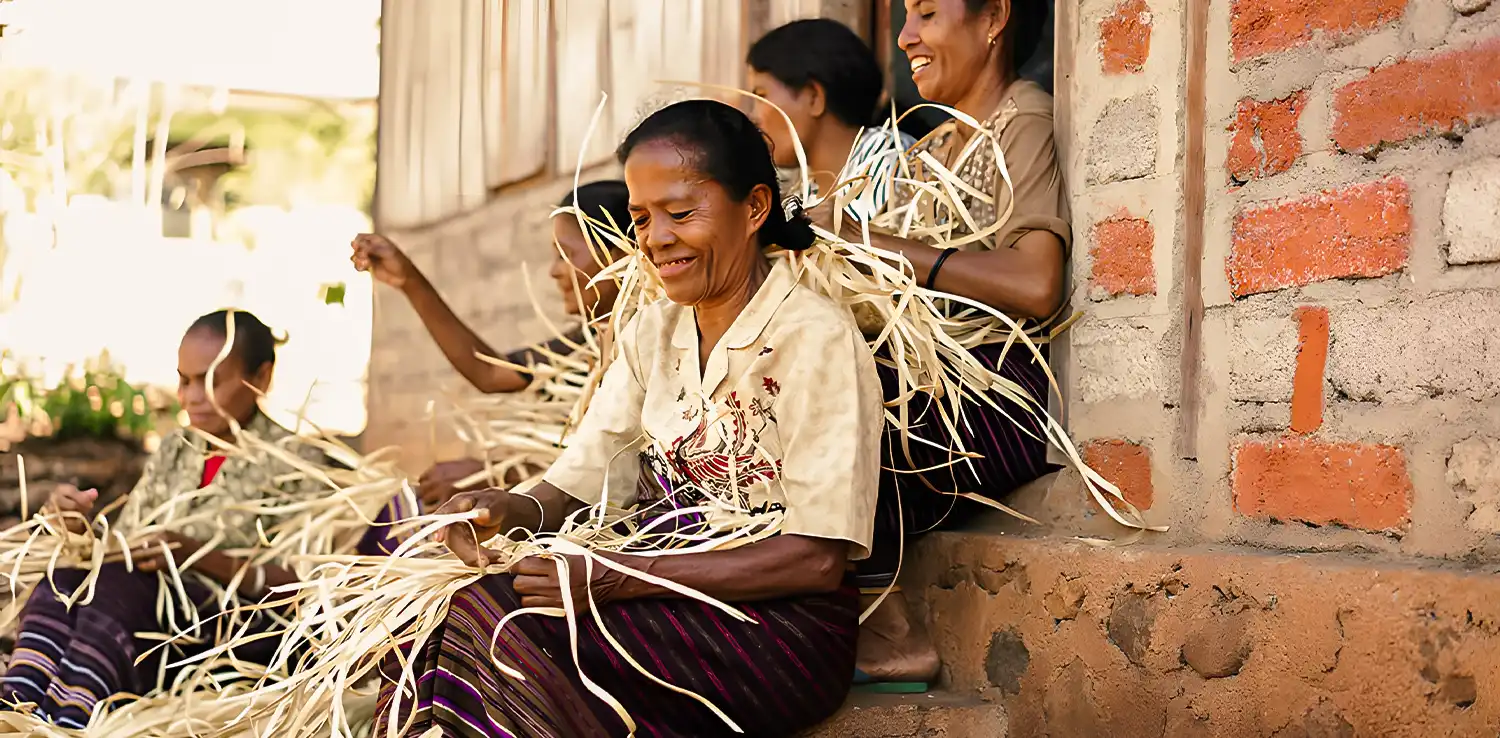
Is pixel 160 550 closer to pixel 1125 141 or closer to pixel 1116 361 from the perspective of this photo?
pixel 1116 361

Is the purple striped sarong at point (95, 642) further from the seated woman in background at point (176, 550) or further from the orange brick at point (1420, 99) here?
the orange brick at point (1420, 99)

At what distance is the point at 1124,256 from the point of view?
2.29 metres

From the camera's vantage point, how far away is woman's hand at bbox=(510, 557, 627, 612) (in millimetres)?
1999

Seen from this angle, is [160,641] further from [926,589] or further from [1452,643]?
[1452,643]

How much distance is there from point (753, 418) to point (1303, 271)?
784mm

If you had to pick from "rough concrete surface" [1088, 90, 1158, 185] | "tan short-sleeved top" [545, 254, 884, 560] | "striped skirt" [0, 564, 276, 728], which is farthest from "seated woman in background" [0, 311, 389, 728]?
"rough concrete surface" [1088, 90, 1158, 185]

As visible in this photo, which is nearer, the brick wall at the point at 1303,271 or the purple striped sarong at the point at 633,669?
the brick wall at the point at 1303,271

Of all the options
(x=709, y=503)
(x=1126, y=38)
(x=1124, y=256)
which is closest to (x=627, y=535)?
(x=709, y=503)

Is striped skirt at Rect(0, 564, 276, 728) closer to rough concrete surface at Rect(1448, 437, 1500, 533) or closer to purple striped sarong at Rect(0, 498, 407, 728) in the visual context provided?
purple striped sarong at Rect(0, 498, 407, 728)

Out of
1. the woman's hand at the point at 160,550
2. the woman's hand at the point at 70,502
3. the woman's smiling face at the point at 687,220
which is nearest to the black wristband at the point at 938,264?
the woman's smiling face at the point at 687,220

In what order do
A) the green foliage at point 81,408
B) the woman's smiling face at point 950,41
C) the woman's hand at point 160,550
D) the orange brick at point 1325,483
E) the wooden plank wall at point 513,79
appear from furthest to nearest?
the green foliage at point 81,408, the wooden plank wall at point 513,79, the woman's hand at point 160,550, the woman's smiling face at point 950,41, the orange brick at point 1325,483

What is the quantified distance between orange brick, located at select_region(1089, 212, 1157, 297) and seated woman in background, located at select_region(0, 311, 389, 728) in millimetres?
1841

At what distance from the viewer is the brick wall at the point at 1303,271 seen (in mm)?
1788

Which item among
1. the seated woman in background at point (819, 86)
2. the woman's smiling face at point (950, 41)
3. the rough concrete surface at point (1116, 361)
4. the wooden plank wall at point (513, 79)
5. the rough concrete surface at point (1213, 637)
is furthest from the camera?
the wooden plank wall at point (513, 79)
